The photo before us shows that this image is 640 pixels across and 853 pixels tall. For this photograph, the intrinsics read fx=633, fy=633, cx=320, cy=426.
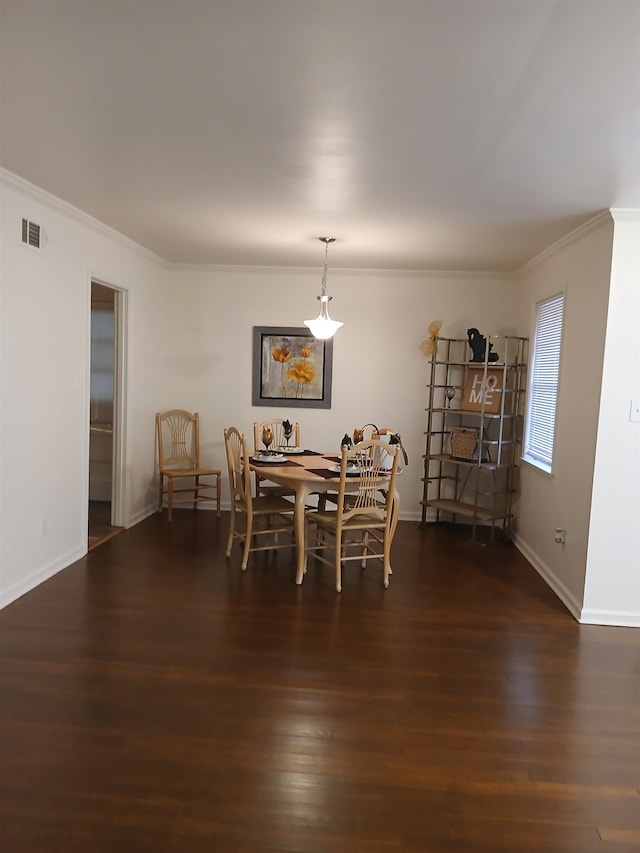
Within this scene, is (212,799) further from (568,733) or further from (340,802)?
(568,733)

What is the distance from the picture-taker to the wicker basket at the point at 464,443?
591 centimetres

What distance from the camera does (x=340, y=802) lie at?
2.14m

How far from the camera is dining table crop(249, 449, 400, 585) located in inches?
171

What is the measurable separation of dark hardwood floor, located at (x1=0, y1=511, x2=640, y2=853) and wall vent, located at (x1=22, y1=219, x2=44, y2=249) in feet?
7.03

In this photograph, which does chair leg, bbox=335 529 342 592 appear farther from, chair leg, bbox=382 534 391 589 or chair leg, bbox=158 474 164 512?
chair leg, bbox=158 474 164 512

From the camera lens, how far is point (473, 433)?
5.94m

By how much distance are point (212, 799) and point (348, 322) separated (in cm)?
486

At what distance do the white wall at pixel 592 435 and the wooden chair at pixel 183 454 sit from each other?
3251mm

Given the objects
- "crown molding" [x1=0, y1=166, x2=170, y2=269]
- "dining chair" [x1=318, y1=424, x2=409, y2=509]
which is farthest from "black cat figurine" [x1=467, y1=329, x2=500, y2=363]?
"crown molding" [x1=0, y1=166, x2=170, y2=269]

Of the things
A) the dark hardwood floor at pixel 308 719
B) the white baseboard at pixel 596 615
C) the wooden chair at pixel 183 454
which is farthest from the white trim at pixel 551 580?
the wooden chair at pixel 183 454

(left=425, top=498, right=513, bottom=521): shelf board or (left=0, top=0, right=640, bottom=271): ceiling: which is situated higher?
(left=0, top=0, right=640, bottom=271): ceiling

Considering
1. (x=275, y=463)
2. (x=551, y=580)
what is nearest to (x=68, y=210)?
(x=275, y=463)

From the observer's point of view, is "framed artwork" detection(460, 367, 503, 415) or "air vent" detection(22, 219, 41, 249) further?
"framed artwork" detection(460, 367, 503, 415)

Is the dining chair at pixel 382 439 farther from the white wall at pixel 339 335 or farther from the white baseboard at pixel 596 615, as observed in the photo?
the white baseboard at pixel 596 615
